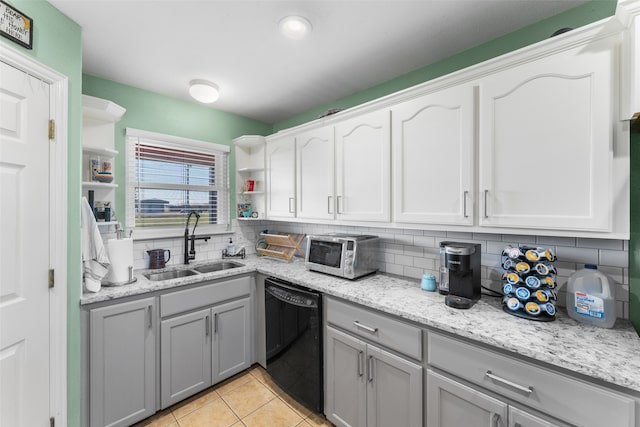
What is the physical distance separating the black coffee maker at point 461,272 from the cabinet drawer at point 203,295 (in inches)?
65.7

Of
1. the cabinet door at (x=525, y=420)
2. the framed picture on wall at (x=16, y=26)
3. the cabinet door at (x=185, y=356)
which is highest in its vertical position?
the framed picture on wall at (x=16, y=26)

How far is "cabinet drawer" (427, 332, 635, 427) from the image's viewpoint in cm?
93

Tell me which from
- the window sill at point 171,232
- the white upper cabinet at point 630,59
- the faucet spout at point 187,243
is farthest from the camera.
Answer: the faucet spout at point 187,243

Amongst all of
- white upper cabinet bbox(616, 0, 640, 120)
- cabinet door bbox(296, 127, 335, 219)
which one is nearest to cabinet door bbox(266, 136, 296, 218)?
cabinet door bbox(296, 127, 335, 219)

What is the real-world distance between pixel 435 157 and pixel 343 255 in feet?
3.09

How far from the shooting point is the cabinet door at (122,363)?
1676 mm

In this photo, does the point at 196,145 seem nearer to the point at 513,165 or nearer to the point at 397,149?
the point at 397,149

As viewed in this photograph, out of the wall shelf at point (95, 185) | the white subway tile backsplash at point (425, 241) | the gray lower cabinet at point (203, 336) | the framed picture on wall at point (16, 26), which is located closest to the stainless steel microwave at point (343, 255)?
A: the white subway tile backsplash at point (425, 241)

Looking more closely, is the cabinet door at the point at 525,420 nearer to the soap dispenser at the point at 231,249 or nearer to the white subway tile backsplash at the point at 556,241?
the white subway tile backsplash at the point at 556,241

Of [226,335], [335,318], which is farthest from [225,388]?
[335,318]

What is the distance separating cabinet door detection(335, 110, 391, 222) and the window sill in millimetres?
1461

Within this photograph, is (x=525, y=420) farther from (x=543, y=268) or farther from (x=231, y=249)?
(x=231, y=249)

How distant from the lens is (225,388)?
225cm

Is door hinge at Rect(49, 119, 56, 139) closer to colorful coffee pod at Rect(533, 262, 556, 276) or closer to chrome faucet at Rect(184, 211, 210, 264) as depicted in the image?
chrome faucet at Rect(184, 211, 210, 264)
